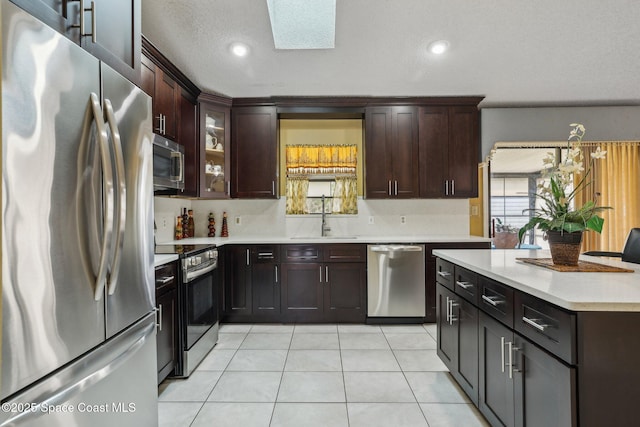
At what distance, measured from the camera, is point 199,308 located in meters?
2.56

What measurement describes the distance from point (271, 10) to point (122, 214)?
1.86m

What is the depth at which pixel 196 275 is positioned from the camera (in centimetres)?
250

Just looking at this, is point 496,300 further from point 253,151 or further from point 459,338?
point 253,151

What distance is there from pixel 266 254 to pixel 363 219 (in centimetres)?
133

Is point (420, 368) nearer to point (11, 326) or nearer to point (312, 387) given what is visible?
point (312, 387)

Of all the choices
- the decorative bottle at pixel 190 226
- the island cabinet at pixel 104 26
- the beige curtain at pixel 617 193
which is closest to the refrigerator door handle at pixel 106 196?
the island cabinet at pixel 104 26

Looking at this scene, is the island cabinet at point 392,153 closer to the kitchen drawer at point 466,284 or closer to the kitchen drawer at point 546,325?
the kitchen drawer at point 466,284

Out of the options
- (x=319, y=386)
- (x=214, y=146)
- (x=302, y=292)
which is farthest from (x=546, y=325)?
(x=214, y=146)

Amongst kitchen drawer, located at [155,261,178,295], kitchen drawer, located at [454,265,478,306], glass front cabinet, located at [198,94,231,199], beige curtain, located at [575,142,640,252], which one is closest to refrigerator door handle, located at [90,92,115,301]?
kitchen drawer, located at [155,261,178,295]

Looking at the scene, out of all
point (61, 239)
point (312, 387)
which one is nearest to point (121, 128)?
point (61, 239)

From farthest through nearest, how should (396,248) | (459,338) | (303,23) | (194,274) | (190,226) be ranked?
(190,226) < (396,248) < (194,274) < (303,23) < (459,338)

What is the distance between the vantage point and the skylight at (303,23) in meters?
2.20

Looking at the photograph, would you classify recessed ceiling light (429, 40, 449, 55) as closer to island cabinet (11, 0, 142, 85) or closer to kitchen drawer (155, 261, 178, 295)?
island cabinet (11, 0, 142, 85)

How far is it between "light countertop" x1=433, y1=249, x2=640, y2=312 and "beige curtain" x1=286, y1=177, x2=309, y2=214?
7.87 ft
